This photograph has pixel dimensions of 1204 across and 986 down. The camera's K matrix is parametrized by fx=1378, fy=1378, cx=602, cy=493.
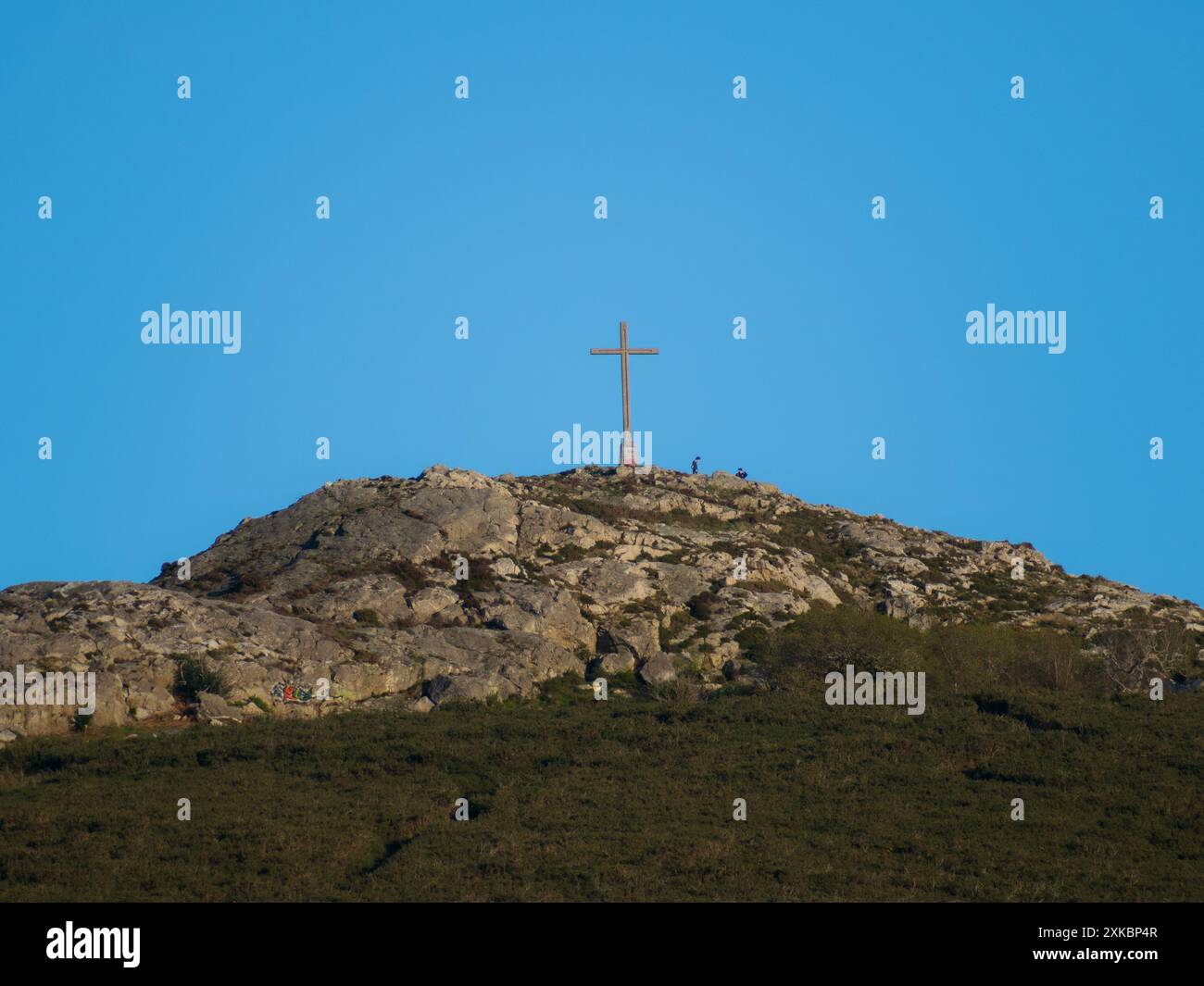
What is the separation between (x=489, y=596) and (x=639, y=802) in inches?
816

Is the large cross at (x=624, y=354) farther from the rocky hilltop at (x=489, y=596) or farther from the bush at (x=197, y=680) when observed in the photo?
the bush at (x=197, y=680)

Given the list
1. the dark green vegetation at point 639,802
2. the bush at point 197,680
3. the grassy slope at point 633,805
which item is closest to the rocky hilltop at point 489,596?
the bush at point 197,680

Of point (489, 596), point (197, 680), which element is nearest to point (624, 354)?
point (489, 596)

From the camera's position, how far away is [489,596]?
57594 mm

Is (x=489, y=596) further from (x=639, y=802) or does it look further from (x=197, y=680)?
(x=639, y=802)

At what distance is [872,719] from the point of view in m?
47.1

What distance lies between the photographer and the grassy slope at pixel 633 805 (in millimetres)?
30922

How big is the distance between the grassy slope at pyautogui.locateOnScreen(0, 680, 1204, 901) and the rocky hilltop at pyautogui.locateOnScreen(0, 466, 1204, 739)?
9.83 ft

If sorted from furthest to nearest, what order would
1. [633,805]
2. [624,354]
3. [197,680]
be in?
[624,354], [197,680], [633,805]

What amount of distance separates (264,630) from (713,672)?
17791 millimetres

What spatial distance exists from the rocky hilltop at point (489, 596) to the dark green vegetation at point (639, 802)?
111 inches
